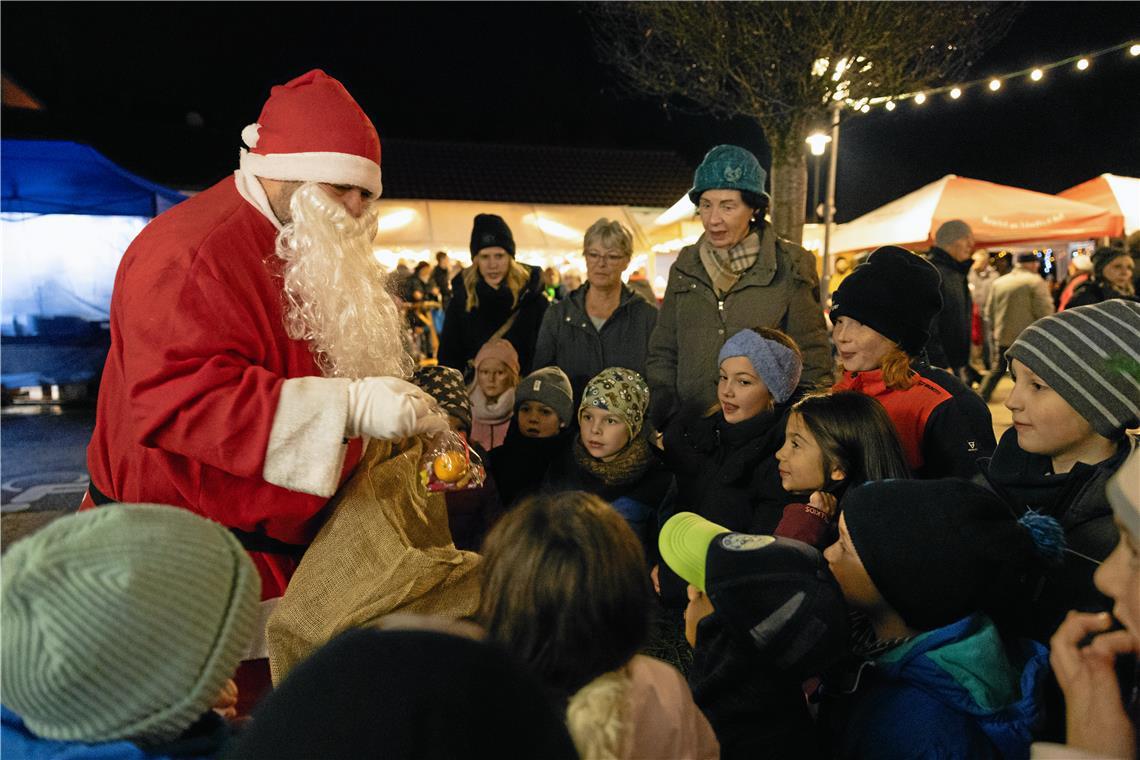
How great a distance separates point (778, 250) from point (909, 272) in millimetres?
774

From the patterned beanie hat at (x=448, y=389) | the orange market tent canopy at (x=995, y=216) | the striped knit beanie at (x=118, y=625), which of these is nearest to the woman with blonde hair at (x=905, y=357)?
the patterned beanie hat at (x=448, y=389)

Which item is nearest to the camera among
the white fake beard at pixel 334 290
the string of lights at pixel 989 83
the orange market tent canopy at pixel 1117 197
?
the white fake beard at pixel 334 290

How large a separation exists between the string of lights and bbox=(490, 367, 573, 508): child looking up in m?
7.25

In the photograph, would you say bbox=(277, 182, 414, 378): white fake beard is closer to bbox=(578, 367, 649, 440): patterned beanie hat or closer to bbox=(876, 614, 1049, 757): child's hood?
bbox=(876, 614, 1049, 757): child's hood

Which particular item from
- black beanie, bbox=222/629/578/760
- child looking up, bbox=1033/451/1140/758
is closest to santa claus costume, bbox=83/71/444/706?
black beanie, bbox=222/629/578/760

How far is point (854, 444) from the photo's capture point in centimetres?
253

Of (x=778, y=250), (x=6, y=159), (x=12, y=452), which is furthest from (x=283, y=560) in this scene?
(x=6, y=159)

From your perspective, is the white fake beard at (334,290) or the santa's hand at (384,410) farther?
the white fake beard at (334,290)

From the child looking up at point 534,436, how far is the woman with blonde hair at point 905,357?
1437 mm

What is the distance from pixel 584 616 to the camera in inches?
53.4

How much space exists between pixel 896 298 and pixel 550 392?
67.5 inches

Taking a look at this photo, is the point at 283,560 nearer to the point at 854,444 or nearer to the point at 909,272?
the point at 854,444

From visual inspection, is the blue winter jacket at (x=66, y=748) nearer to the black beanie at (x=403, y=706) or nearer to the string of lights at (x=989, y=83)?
the black beanie at (x=403, y=706)

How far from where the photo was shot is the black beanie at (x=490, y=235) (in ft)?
17.5
